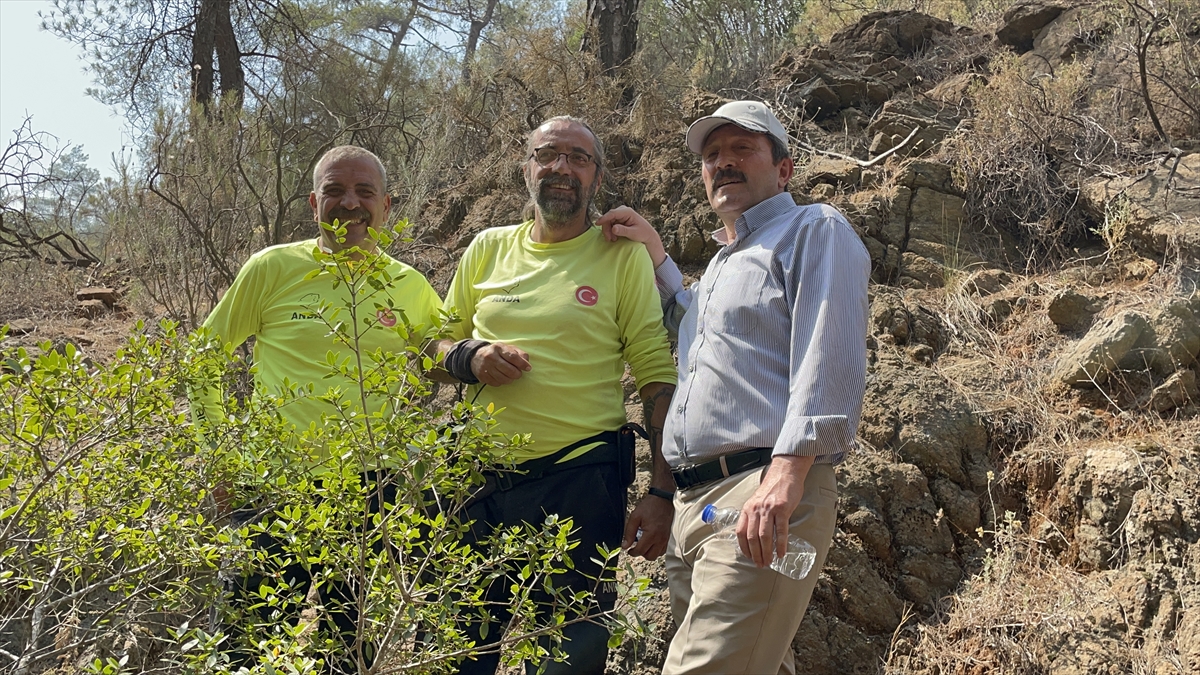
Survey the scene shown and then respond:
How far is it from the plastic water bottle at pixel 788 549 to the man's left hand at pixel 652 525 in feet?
1.50

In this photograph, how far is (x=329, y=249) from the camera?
3340mm

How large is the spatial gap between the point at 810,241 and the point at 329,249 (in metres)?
1.70

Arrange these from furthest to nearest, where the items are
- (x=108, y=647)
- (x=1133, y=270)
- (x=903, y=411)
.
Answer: (x=1133, y=270), (x=903, y=411), (x=108, y=647)

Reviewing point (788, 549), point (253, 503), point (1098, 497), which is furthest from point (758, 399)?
point (1098, 497)

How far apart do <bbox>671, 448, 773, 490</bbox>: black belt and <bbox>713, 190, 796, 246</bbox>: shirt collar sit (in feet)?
2.25

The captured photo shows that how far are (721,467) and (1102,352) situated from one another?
8.27 feet

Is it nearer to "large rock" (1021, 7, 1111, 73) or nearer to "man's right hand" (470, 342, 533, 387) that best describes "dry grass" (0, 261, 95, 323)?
"man's right hand" (470, 342, 533, 387)

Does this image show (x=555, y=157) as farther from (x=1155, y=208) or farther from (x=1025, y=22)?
(x=1025, y=22)

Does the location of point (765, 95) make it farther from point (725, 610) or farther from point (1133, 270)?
point (725, 610)

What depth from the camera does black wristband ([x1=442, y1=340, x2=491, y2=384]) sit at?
2955 mm

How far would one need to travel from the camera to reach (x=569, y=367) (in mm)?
3049

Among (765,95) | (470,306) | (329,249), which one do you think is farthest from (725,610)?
(765,95)

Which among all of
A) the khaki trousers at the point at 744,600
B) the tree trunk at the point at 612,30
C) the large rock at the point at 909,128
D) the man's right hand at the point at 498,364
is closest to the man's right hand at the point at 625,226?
the man's right hand at the point at 498,364

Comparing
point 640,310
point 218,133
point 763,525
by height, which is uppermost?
point 218,133
